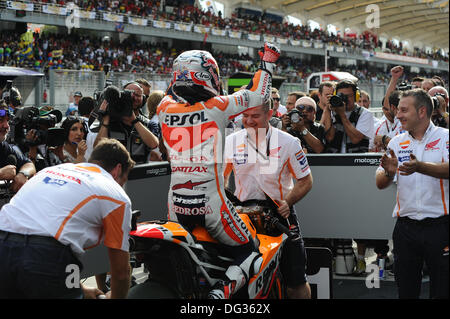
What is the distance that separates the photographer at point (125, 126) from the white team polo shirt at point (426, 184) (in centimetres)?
225

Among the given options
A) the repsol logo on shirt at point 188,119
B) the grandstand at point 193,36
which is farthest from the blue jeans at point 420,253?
the grandstand at point 193,36

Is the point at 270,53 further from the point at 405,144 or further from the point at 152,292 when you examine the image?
the point at 152,292

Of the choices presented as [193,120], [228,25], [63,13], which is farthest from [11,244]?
[228,25]

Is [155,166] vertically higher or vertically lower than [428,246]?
higher

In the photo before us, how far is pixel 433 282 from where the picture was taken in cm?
332

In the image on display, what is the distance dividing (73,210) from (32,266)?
0.34 meters

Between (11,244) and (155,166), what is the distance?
2.21m

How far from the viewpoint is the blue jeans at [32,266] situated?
259 cm

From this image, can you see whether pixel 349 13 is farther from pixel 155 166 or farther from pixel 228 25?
pixel 155 166

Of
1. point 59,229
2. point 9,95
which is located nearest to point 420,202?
point 59,229

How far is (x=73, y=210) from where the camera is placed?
2.70 metres

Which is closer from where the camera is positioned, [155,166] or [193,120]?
[193,120]

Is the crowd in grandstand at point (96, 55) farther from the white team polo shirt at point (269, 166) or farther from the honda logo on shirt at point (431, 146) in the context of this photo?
the honda logo on shirt at point (431, 146)

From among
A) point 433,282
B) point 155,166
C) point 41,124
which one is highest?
point 41,124
